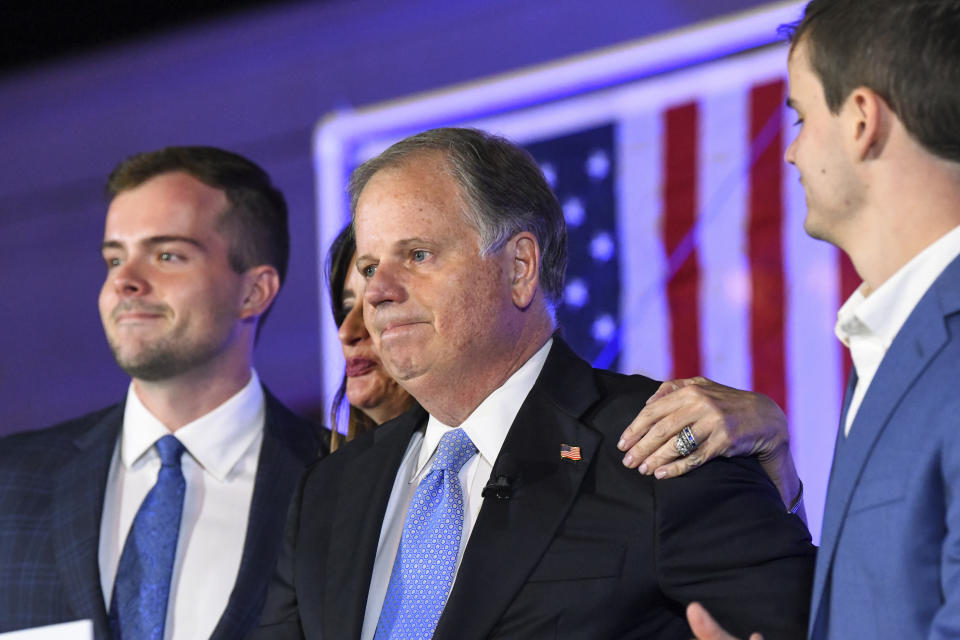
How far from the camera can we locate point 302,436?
9.44 ft

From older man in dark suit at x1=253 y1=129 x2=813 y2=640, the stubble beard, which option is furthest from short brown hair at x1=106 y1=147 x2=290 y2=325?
older man in dark suit at x1=253 y1=129 x2=813 y2=640

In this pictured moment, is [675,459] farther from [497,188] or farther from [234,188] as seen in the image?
[234,188]

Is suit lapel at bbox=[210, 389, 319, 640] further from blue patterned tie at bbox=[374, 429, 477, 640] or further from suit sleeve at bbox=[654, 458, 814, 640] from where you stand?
suit sleeve at bbox=[654, 458, 814, 640]

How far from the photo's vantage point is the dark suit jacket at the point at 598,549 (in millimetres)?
1750

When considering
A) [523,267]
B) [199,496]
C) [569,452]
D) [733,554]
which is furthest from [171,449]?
[733,554]

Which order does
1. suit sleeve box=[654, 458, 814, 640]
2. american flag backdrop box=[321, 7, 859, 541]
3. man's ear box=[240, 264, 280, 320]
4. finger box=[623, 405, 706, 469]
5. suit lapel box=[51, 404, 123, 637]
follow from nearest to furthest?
suit sleeve box=[654, 458, 814, 640] → finger box=[623, 405, 706, 469] → suit lapel box=[51, 404, 123, 637] → man's ear box=[240, 264, 280, 320] → american flag backdrop box=[321, 7, 859, 541]

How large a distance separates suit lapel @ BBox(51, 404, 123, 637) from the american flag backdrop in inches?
66.6

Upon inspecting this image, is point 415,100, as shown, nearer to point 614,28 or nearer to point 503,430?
point 614,28

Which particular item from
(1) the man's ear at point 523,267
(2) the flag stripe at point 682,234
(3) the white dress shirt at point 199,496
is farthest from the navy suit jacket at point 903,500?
(2) the flag stripe at point 682,234

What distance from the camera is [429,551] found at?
1.96m

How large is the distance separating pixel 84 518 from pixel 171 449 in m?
0.25

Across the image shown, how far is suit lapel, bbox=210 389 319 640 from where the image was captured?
8.14 feet

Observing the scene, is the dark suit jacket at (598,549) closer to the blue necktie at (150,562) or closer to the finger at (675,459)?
the finger at (675,459)

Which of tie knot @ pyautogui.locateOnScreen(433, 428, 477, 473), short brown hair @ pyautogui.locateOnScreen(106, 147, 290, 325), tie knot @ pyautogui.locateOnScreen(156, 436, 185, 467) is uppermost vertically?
short brown hair @ pyautogui.locateOnScreen(106, 147, 290, 325)
